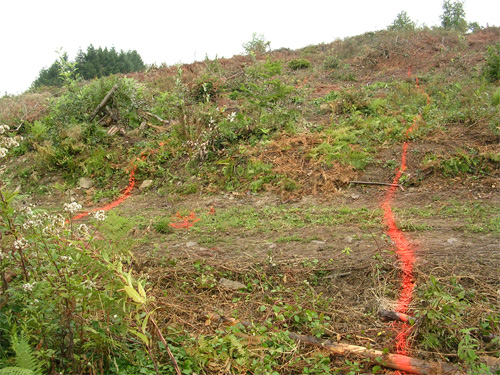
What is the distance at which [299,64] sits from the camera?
15109mm

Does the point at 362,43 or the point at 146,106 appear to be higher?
the point at 362,43

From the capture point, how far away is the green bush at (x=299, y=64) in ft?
49.4

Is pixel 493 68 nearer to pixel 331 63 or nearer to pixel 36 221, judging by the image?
pixel 331 63

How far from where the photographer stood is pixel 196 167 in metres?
8.19

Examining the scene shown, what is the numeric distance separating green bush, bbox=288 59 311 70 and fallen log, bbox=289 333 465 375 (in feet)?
43.7

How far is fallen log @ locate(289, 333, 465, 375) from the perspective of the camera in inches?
105

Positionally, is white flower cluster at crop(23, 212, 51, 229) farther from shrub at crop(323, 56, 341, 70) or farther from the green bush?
the green bush

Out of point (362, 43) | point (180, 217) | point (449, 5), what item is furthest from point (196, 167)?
point (449, 5)

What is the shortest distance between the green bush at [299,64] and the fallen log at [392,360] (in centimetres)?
1332

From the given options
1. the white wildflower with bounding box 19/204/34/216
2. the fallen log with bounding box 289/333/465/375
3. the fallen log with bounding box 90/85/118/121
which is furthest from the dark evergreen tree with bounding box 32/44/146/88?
the fallen log with bounding box 289/333/465/375

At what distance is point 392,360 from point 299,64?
13.7 meters

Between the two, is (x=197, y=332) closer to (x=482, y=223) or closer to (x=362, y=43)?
(x=482, y=223)

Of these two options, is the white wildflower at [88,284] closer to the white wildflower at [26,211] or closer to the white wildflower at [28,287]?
the white wildflower at [28,287]

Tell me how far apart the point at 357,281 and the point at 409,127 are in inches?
199
